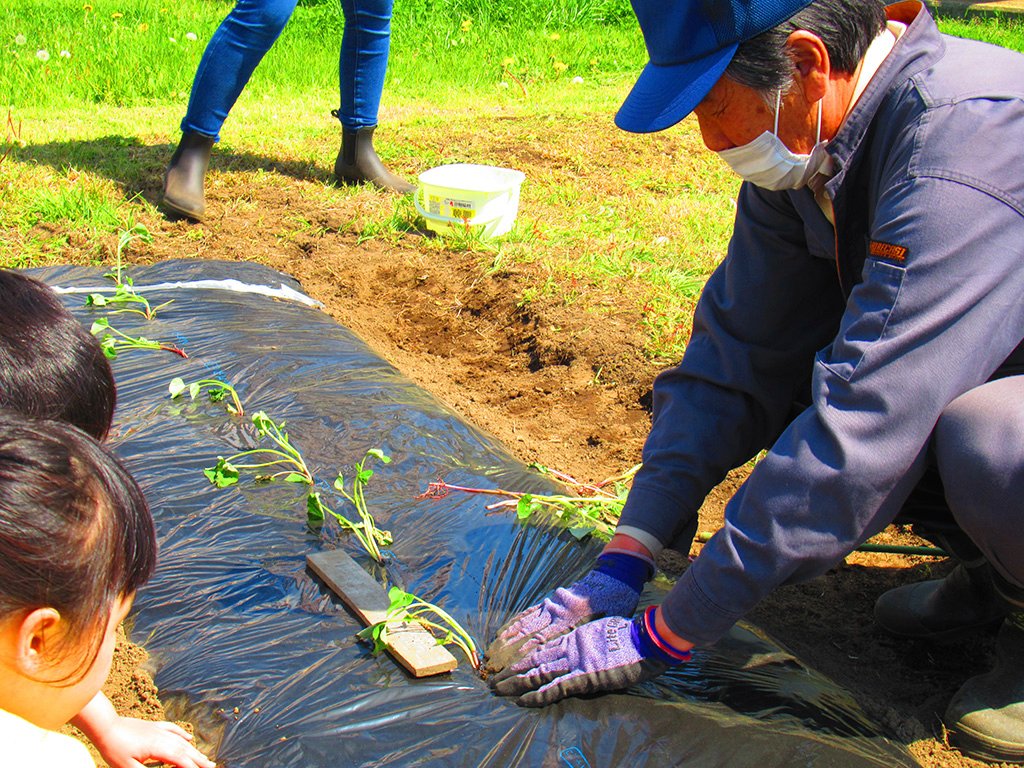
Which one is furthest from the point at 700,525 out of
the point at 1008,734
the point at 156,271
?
the point at 156,271

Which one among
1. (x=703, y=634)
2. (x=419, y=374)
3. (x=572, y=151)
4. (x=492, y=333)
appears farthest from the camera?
(x=572, y=151)

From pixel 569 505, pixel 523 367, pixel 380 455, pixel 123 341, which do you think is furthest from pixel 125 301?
pixel 569 505

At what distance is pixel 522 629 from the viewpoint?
5.34 feet

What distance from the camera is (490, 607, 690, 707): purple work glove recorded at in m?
1.51

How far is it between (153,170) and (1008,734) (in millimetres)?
3826

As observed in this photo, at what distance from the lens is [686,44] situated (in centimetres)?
148

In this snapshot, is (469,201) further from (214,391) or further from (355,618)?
(355,618)

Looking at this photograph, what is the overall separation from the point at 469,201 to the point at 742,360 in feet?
6.71

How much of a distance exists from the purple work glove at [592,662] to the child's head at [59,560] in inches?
23.9

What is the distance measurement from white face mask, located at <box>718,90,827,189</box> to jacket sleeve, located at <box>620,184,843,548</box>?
20 centimetres

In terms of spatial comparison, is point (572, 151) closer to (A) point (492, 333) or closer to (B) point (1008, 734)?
(A) point (492, 333)

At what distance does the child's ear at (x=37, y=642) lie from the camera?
1.08 meters

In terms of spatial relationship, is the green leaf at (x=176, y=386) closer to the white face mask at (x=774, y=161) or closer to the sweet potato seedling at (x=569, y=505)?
the sweet potato seedling at (x=569, y=505)

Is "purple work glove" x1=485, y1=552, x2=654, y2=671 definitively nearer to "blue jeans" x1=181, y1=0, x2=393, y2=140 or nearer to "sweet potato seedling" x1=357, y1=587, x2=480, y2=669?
"sweet potato seedling" x1=357, y1=587, x2=480, y2=669
